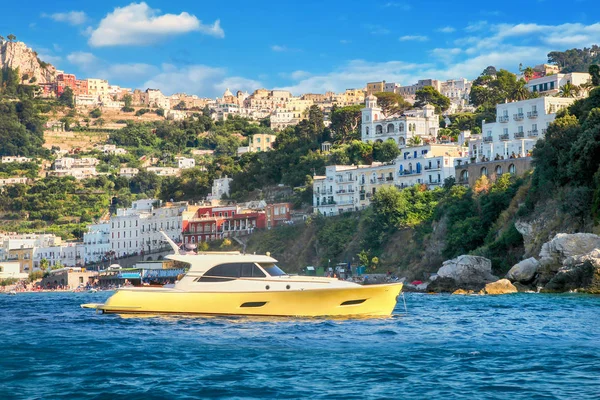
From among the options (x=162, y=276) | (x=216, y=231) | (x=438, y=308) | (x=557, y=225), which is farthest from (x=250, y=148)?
(x=438, y=308)

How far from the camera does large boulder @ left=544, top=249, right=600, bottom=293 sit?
53219 mm

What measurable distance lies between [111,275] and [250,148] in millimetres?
61528

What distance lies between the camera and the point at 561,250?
5712 centimetres

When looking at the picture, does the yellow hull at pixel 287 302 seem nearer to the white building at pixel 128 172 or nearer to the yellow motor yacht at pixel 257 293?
the yellow motor yacht at pixel 257 293

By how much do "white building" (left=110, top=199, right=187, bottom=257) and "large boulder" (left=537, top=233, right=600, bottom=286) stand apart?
77.3 metres

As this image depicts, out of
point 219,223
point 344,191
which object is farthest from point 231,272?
point 219,223

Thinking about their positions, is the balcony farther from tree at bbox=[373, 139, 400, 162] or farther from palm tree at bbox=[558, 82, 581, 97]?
palm tree at bbox=[558, 82, 581, 97]

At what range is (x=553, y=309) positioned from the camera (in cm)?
4225

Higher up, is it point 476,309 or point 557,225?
point 557,225

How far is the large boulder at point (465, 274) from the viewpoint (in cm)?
6569

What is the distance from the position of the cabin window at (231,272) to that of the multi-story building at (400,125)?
288ft

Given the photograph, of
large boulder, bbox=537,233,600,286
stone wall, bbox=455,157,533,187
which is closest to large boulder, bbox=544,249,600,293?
large boulder, bbox=537,233,600,286

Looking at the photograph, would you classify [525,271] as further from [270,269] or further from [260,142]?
[260,142]

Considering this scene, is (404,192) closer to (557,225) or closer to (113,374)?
(557,225)
